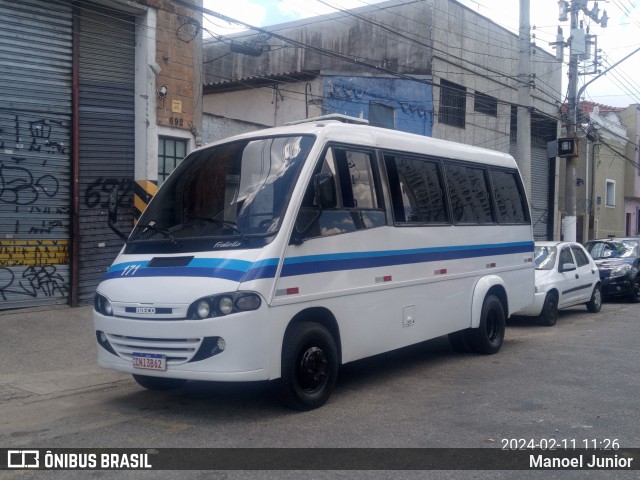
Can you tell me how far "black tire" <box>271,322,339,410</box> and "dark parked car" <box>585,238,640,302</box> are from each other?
12.6 meters

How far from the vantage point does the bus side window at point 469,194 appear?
9.51 m

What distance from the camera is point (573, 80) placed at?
71.3 ft

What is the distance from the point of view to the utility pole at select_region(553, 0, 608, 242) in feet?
67.5

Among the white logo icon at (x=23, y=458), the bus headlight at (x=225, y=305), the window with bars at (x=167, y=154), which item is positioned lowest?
the white logo icon at (x=23, y=458)

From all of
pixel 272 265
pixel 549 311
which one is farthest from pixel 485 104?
pixel 272 265

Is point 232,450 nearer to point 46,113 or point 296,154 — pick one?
point 296,154

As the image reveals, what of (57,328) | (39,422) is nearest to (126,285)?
(39,422)

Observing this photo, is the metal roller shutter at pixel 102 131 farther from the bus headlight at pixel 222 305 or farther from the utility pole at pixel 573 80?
the utility pole at pixel 573 80

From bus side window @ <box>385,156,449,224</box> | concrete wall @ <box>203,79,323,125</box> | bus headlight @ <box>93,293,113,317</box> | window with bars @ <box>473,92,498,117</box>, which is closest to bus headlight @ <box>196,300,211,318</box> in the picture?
bus headlight @ <box>93,293,113,317</box>

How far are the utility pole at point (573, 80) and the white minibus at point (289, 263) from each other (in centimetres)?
1228

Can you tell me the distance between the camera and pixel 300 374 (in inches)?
267

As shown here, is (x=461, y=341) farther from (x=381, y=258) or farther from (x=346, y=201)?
(x=346, y=201)

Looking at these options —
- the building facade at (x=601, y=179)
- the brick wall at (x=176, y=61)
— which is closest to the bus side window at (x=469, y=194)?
the brick wall at (x=176, y=61)

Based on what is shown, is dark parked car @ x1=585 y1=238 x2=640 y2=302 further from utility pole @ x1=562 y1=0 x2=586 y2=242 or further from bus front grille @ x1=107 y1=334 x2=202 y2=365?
bus front grille @ x1=107 y1=334 x2=202 y2=365
